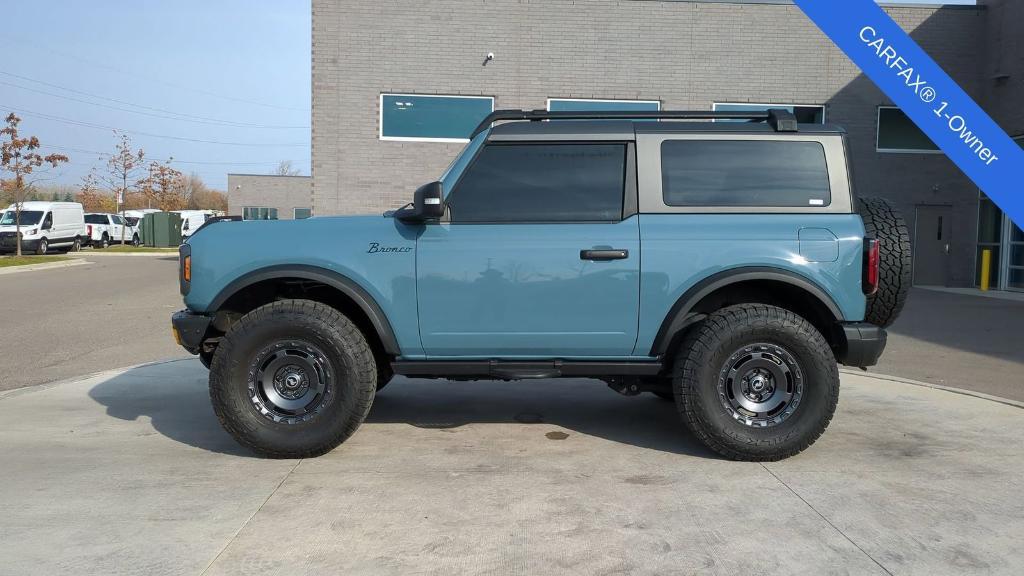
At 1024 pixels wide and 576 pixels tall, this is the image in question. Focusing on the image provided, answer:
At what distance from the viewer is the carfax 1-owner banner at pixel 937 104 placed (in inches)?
232

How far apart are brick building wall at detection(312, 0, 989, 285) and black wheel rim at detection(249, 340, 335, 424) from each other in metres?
14.2

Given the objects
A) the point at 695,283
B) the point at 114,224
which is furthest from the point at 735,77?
the point at 114,224

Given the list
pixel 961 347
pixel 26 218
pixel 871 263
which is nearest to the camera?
pixel 871 263

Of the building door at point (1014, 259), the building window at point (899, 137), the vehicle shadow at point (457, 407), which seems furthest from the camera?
the building window at point (899, 137)

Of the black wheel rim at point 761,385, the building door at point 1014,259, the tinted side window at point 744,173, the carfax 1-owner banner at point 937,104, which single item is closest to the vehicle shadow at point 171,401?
the black wheel rim at point 761,385

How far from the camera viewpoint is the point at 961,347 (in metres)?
10.2

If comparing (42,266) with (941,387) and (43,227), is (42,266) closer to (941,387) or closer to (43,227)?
(43,227)

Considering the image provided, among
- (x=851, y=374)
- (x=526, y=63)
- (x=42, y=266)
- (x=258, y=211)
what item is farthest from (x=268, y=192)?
(x=851, y=374)

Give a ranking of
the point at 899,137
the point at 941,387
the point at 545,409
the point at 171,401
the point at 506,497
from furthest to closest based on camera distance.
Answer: the point at 899,137
the point at 941,387
the point at 171,401
the point at 545,409
the point at 506,497

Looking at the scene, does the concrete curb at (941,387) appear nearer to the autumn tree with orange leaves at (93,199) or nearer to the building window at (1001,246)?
the building window at (1001,246)

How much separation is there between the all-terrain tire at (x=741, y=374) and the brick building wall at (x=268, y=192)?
5200cm

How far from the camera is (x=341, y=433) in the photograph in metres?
4.96

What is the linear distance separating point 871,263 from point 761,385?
1004mm

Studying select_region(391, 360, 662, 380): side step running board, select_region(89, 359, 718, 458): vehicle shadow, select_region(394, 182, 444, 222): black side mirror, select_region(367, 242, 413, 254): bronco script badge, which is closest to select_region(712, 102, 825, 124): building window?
select_region(89, 359, 718, 458): vehicle shadow
